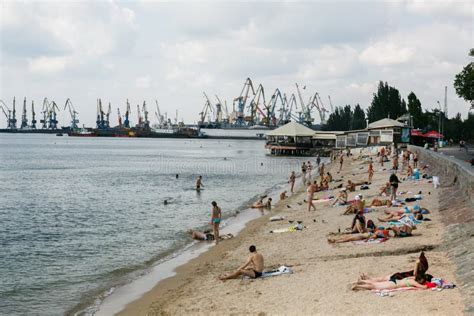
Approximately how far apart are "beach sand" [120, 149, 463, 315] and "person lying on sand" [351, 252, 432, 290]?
0.26 m

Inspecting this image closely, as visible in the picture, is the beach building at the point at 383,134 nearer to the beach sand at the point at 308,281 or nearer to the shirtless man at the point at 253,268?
the beach sand at the point at 308,281

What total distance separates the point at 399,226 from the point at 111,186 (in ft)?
113

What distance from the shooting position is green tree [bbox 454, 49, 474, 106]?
139ft

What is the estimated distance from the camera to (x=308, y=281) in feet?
40.9

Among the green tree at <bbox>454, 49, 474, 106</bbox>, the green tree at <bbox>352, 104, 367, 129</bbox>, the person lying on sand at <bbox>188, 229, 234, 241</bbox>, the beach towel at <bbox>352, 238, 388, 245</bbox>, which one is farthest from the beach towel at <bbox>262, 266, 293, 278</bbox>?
the green tree at <bbox>352, 104, 367, 129</bbox>

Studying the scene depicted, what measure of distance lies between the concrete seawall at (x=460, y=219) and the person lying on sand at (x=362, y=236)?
5.64ft

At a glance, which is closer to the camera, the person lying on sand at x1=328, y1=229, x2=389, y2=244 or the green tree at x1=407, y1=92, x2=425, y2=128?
the person lying on sand at x1=328, y1=229, x2=389, y2=244

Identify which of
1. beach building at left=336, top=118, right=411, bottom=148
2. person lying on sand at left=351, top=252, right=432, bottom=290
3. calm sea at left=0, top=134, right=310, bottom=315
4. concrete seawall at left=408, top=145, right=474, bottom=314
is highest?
beach building at left=336, top=118, right=411, bottom=148

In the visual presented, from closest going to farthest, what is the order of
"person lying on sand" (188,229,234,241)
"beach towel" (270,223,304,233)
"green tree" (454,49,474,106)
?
"beach towel" (270,223,304,233)
"person lying on sand" (188,229,234,241)
"green tree" (454,49,474,106)

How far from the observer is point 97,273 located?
17109 millimetres

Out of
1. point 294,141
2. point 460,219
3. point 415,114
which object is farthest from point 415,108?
point 460,219

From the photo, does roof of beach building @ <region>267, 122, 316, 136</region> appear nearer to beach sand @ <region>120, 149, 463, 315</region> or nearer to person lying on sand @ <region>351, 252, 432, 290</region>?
beach sand @ <region>120, 149, 463, 315</region>

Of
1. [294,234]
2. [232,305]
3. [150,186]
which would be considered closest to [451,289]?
[232,305]

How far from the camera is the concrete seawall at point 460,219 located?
423 inches
